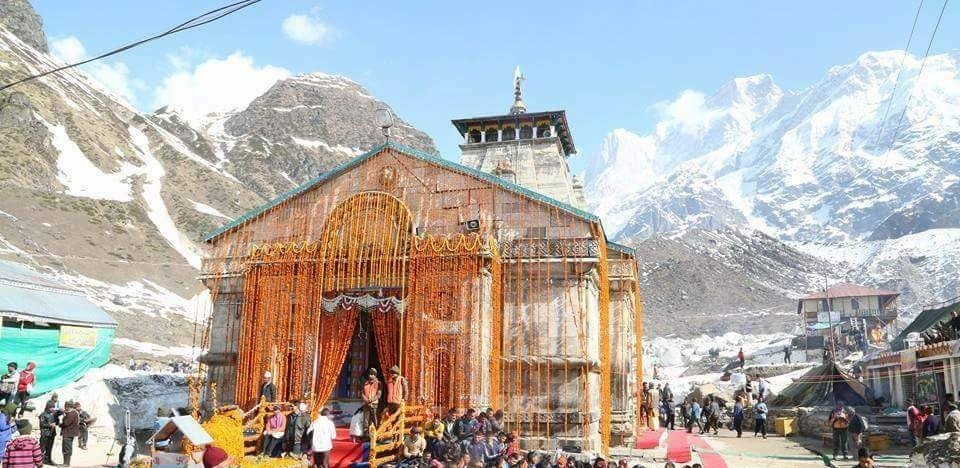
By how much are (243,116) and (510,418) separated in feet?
517

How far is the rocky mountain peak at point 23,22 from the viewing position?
120500mm

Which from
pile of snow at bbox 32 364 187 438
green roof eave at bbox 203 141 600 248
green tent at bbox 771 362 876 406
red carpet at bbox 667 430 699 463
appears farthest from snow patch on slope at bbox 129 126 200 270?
red carpet at bbox 667 430 699 463

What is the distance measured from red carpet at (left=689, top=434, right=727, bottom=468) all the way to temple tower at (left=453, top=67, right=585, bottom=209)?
35.2 feet

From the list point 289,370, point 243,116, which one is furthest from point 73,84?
point 289,370

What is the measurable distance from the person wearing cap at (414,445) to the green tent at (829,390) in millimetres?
23262

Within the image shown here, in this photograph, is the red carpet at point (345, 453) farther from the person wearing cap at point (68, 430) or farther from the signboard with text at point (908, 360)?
the signboard with text at point (908, 360)

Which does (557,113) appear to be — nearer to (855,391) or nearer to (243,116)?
(855,391)

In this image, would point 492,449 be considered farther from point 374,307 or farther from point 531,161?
point 531,161

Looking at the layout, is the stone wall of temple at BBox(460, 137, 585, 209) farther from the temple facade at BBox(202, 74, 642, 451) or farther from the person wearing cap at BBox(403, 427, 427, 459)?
the person wearing cap at BBox(403, 427, 427, 459)

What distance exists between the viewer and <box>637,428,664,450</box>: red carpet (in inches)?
856

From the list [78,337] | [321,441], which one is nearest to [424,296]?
[321,441]

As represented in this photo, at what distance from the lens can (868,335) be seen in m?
66.3

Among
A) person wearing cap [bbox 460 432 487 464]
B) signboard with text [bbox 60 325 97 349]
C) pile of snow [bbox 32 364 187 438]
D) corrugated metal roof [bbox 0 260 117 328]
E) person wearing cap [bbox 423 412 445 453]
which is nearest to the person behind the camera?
person wearing cap [bbox 460 432 487 464]

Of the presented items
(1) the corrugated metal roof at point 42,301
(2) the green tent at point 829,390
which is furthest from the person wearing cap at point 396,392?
(2) the green tent at point 829,390
